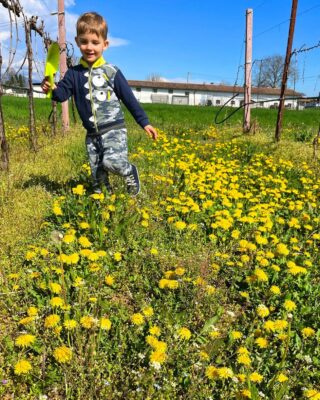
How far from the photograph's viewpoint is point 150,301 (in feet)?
8.40

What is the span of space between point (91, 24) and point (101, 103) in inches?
29.4

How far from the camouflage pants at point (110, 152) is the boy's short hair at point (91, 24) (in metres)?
0.97

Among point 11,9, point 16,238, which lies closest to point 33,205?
point 16,238

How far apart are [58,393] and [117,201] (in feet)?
7.02

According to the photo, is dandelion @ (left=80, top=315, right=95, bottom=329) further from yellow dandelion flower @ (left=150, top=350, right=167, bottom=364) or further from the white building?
the white building

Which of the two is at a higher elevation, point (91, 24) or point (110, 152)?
point (91, 24)

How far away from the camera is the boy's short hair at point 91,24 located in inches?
129

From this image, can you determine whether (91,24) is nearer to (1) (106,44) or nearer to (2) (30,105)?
(1) (106,44)

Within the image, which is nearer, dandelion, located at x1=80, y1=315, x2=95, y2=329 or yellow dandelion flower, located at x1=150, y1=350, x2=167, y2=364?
yellow dandelion flower, located at x1=150, y1=350, x2=167, y2=364

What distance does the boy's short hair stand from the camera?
3.28 meters

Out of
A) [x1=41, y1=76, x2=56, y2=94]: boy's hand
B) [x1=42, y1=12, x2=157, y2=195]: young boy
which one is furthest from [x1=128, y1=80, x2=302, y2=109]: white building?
[x1=41, y1=76, x2=56, y2=94]: boy's hand

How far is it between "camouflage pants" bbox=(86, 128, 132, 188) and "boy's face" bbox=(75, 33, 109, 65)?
0.75 meters

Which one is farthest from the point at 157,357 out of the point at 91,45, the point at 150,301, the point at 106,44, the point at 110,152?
the point at 106,44

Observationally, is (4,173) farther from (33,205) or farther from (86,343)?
(86,343)
